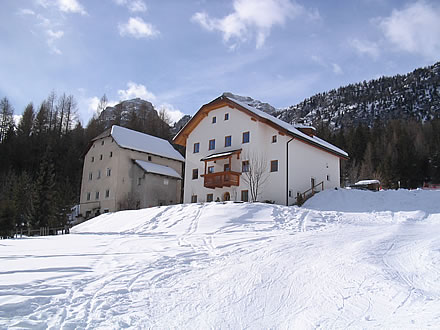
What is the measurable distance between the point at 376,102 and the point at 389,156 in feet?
246

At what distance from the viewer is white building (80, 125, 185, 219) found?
1476 inches

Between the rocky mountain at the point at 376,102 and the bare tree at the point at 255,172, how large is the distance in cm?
7739

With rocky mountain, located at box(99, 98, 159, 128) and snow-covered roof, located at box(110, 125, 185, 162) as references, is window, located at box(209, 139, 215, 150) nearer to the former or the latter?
snow-covered roof, located at box(110, 125, 185, 162)

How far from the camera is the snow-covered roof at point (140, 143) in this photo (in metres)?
39.3

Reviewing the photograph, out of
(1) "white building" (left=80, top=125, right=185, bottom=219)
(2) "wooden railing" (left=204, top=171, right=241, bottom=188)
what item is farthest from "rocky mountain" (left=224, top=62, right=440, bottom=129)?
(2) "wooden railing" (left=204, top=171, right=241, bottom=188)

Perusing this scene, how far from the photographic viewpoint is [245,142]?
29.7m

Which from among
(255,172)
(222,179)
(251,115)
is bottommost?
(222,179)

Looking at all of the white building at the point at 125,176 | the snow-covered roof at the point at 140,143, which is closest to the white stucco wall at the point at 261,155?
the white building at the point at 125,176

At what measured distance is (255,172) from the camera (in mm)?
28078

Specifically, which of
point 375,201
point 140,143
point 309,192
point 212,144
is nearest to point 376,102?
point 140,143

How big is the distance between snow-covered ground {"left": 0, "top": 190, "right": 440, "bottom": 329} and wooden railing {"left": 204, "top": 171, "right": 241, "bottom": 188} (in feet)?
41.4

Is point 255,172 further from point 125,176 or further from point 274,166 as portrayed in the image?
point 125,176

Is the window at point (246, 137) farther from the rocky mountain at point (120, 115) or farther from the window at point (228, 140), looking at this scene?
the rocky mountain at point (120, 115)

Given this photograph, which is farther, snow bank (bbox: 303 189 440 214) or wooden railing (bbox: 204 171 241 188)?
wooden railing (bbox: 204 171 241 188)
